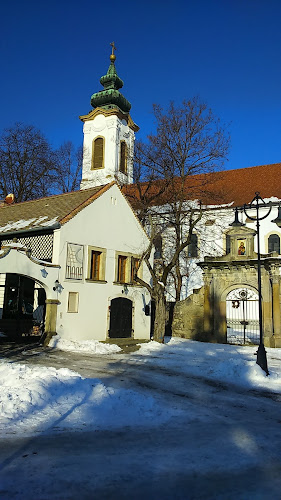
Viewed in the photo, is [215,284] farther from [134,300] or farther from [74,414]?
[74,414]

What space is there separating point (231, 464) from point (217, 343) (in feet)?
59.9

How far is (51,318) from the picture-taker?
728 inches

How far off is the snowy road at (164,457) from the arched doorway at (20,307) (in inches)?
488

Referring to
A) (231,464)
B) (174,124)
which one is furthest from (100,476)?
(174,124)

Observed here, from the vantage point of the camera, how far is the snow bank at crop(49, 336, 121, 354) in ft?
57.8

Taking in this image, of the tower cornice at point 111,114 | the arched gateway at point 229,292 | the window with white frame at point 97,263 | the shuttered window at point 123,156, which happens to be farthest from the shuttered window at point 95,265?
the tower cornice at point 111,114

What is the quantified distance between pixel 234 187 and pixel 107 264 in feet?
65.5

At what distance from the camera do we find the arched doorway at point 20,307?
66.3 feet

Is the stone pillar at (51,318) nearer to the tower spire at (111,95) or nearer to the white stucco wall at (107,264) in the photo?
the white stucco wall at (107,264)

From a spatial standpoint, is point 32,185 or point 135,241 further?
point 32,185

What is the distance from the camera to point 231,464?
18.1 feet

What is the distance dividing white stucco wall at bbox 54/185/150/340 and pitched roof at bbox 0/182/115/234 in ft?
1.44

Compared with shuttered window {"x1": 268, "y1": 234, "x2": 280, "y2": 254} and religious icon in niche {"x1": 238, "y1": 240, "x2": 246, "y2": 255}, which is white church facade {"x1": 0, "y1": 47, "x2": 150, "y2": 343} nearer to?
religious icon in niche {"x1": 238, "y1": 240, "x2": 246, "y2": 255}

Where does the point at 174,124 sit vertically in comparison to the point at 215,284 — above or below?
above
